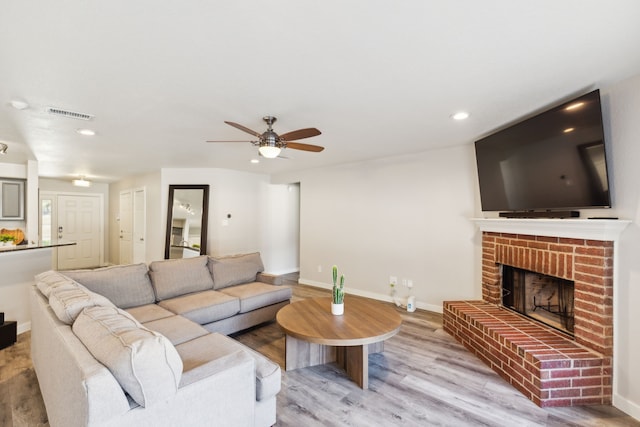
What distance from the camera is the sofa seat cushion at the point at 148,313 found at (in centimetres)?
260

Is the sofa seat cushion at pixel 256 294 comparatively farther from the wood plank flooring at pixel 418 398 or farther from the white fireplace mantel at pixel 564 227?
the white fireplace mantel at pixel 564 227

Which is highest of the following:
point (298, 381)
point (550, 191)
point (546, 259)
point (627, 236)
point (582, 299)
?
point (550, 191)

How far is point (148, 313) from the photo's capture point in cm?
272

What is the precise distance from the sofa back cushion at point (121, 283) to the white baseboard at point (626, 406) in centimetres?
408

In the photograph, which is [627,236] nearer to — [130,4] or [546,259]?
[546,259]

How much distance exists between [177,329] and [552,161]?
3431mm

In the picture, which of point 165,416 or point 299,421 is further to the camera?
point 299,421

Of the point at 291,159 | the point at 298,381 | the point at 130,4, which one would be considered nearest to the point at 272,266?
the point at 291,159

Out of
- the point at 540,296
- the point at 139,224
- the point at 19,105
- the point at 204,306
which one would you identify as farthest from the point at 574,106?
the point at 139,224

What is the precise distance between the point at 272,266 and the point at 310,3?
226 inches

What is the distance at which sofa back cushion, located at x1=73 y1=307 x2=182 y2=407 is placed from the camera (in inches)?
47.6

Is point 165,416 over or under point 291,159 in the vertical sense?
under

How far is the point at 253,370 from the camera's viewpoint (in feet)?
5.33

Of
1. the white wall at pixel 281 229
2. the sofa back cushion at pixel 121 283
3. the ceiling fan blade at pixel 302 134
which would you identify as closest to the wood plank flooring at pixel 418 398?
the sofa back cushion at pixel 121 283
